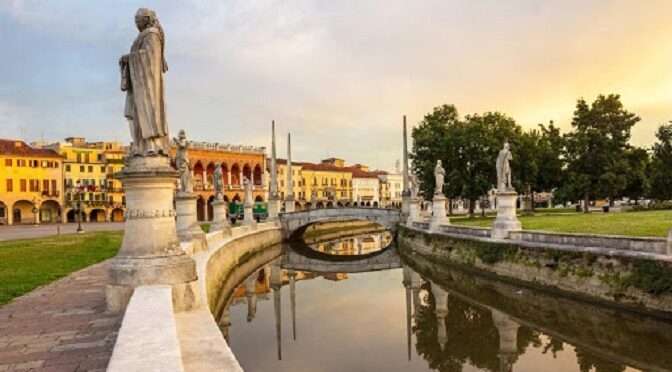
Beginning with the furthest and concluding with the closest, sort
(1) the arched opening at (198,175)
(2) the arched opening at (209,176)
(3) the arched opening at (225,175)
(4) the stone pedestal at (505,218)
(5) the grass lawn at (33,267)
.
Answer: (3) the arched opening at (225,175) < (2) the arched opening at (209,176) < (1) the arched opening at (198,175) < (4) the stone pedestal at (505,218) < (5) the grass lawn at (33,267)

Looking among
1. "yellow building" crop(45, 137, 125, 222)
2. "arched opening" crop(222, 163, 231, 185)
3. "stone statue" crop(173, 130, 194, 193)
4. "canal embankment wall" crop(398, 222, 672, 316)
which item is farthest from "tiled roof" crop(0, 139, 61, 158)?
"canal embankment wall" crop(398, 222, 672, 316)

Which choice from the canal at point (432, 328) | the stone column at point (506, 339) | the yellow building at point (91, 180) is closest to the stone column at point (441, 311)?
the canal at point (432, 328)

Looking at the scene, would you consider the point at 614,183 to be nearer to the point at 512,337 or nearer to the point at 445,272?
the point at 445,272

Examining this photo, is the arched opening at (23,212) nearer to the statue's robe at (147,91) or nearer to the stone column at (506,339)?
the stone column at (506,339)

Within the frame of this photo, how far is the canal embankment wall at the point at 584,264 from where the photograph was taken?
46.2 feet

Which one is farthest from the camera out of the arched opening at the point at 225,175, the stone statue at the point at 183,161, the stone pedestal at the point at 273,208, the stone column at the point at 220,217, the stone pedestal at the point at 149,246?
the arched opening at the point at 225,175

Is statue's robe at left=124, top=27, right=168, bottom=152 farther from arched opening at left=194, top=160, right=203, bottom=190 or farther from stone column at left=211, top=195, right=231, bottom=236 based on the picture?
arched opening at left=194, top=160, right=203, bottom=190

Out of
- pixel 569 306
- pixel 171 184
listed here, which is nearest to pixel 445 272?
pixel 569 306

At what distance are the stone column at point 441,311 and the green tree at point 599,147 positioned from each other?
26115mm

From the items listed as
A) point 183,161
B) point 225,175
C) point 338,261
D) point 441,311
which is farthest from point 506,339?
point 225,175

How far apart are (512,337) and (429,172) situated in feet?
113

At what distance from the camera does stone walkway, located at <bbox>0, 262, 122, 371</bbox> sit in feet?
20.2

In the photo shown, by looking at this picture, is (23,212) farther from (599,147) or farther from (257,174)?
(599,147)

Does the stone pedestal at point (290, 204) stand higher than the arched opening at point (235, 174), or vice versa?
the arched opening at point (235, 174)
